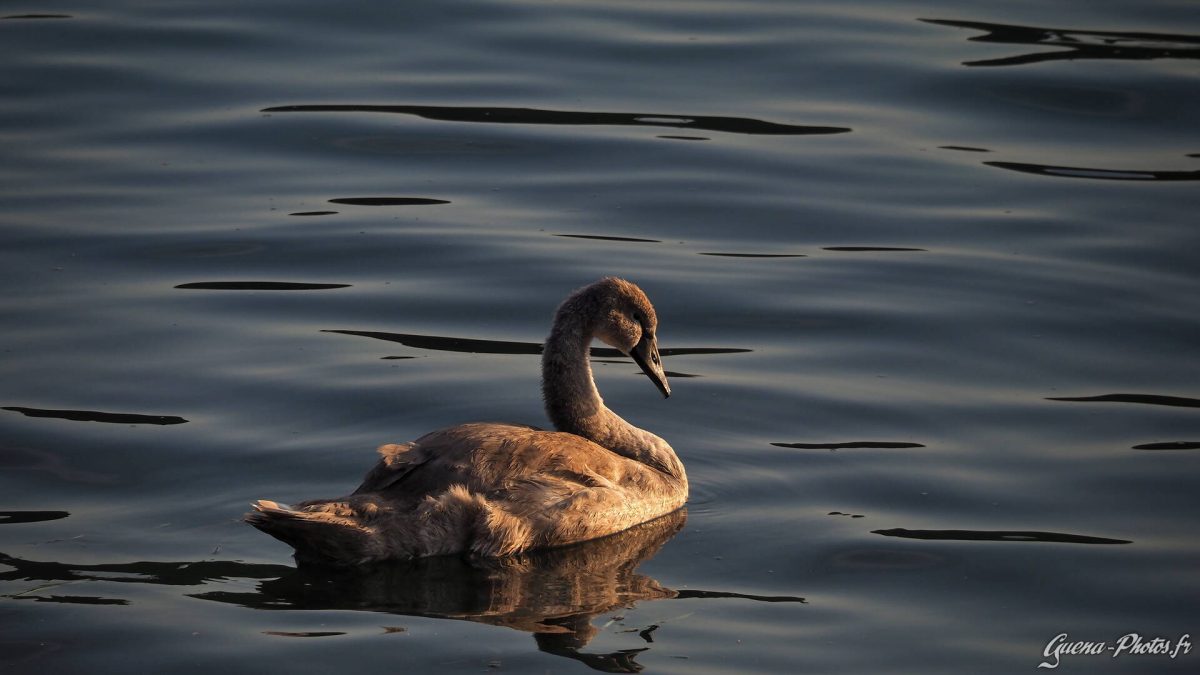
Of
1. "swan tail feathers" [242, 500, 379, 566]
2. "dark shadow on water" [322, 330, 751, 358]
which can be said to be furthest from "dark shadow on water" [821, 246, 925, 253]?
"swan tail feathers" [242, 500, 379, 566]

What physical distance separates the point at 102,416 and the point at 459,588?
313 cm

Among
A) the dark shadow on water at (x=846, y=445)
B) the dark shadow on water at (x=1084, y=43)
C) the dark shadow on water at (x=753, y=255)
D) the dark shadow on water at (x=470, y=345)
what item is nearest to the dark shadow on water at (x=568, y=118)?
the dark shadow on water at (x=1084, y=43)

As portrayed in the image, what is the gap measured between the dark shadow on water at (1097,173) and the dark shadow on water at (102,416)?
8041 millimetres

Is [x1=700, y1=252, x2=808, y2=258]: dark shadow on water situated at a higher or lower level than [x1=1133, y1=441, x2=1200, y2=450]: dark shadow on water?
higher

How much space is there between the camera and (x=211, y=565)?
344 inches

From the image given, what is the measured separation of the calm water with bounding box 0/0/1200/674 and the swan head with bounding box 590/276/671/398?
67 cm

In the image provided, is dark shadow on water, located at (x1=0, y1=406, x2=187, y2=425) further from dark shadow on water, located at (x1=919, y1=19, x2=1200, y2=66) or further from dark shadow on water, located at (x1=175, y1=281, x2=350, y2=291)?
dark shadow on water, located at (x1=919, y1=19, x2=1200, y2=66)

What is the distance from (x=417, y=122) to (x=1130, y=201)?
20.7 feet

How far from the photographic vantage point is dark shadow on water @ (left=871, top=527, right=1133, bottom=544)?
9.30 meters

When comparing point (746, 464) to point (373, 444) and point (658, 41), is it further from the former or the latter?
point (658, 41)

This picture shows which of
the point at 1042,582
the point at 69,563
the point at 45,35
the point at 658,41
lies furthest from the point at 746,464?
the point at 45,35

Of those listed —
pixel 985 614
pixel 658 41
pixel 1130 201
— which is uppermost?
pixel 658 41

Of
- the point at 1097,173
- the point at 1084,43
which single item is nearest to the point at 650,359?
the point at 1097,173

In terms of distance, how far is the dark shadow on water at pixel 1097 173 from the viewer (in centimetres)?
1538
